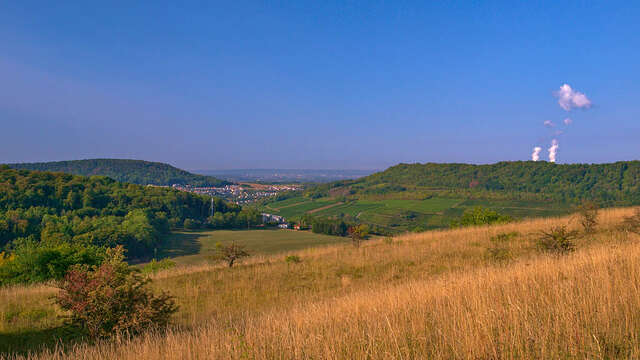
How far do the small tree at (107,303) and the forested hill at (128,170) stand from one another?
157901 mm

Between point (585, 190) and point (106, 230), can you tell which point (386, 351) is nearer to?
point (106, 230)

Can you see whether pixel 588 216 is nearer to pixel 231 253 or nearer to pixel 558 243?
pixel 558 243

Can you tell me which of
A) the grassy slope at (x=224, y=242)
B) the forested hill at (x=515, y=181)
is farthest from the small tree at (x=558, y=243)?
the forested hill at (x=515, y=181)

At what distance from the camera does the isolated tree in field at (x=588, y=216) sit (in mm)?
15438

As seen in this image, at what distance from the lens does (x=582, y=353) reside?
290 cm

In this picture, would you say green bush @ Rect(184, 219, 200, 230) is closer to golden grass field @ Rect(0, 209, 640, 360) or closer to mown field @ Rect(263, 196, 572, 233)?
mown field @ Rect(263, 196, 572, 233)

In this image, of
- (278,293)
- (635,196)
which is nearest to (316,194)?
(635,196)

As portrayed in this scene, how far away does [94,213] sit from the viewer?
79.1 meters

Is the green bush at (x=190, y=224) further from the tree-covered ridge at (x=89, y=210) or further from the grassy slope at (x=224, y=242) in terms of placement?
the grassy slope at (x=224, y=242)

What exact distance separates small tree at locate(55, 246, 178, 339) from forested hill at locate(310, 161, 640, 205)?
9494 cm

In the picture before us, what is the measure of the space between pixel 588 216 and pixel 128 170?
183 m

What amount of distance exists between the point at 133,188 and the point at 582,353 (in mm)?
108029

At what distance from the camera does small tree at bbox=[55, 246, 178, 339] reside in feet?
20.1

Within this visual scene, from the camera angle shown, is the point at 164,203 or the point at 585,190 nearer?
the point at 164,203
